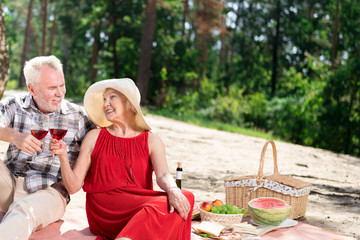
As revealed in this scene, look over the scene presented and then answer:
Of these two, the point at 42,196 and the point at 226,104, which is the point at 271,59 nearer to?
the point at 226,104

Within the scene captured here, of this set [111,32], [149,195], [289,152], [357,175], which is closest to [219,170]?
[357,175]

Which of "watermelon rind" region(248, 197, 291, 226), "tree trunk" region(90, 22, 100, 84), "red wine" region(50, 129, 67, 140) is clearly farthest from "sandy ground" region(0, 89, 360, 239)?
"tree trunk" region(90, 22, 100, 84)

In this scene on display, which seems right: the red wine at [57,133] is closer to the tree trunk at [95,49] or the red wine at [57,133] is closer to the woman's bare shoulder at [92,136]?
the woman's bare shoulder at [92,136]

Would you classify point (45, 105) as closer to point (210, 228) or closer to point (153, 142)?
point (153, 142)

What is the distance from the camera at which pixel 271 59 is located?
3216 cm

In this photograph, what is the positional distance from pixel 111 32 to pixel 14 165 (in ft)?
67.2

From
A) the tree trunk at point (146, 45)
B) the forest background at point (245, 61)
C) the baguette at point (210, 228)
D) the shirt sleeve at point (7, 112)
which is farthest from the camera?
the tree trunk at point (146, 45)

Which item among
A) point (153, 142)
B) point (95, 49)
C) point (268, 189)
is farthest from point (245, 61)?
point (153, 142)

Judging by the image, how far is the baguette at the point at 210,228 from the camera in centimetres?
416

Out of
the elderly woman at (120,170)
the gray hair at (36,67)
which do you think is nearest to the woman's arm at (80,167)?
the elderly woman at (120,170)

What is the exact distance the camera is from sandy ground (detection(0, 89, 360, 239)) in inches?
228

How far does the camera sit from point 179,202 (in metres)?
3.56

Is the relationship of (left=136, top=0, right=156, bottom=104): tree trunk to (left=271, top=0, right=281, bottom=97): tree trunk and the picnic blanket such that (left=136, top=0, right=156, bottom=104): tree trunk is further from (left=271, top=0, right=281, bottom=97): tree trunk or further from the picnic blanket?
the picnic blanket

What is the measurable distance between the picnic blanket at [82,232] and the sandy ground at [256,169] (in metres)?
0.51
